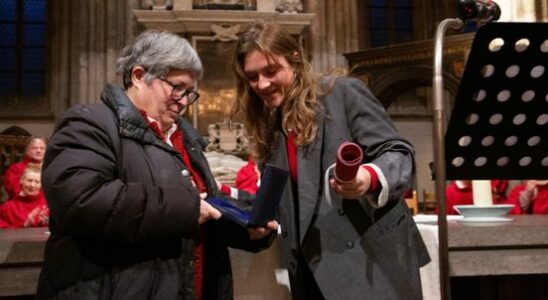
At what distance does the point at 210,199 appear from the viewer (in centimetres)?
175

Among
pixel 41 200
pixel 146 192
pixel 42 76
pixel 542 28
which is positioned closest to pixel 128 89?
pixel 146 192

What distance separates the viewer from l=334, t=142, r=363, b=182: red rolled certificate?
1.43 meters

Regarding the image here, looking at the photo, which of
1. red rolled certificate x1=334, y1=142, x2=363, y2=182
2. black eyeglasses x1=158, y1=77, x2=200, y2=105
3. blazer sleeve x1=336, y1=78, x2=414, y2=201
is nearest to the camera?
Answer: red rolled certificate x1=334, y1=142, x2=363, y2=182

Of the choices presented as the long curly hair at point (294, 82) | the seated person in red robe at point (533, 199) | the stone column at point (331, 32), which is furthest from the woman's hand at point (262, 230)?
the stone column at point (331, 32)

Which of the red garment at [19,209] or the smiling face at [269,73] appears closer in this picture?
the smiling face at [269,73]

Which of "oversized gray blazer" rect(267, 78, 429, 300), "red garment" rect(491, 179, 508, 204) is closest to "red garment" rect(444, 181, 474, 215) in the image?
"red garment" rect(491, 179, 508, 204)

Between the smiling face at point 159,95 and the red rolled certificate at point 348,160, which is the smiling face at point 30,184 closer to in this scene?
the smiling face at point 159,95

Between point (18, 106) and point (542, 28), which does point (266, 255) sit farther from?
point (18, 106)

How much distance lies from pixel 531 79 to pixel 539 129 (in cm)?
23

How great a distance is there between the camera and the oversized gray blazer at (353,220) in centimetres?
170

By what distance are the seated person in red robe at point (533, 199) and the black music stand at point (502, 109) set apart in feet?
11.7

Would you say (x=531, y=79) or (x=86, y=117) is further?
(x=531, y=79)

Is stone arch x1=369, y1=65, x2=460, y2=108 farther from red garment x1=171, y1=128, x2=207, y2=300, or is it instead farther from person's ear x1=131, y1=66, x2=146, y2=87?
person's ear x1=131, y1=66, x2=146, y2=87

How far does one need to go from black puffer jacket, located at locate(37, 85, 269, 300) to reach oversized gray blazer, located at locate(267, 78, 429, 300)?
364mm
